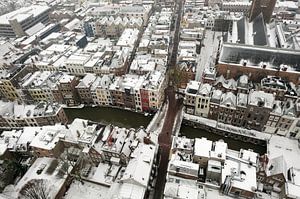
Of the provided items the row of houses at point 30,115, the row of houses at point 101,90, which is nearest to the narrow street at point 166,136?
the row of houses at point 101,90

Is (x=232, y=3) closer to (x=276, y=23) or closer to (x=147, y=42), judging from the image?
(x=276, y=23)

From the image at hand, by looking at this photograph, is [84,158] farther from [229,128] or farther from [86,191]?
[229,128]

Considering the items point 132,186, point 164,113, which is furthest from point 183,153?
point 164,113

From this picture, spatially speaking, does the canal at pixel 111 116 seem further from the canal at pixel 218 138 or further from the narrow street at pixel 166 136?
the canal at pixel 218 138

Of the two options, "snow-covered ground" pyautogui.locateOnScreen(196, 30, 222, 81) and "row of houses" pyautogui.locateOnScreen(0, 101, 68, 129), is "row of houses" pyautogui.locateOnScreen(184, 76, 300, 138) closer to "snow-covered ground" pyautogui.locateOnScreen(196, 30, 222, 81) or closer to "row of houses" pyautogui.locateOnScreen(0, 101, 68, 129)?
"snow-covered ground" pyautogui.locateOnScreen(196, 30, 222, 81)

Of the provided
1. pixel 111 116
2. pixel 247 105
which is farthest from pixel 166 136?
pixel 247 105
